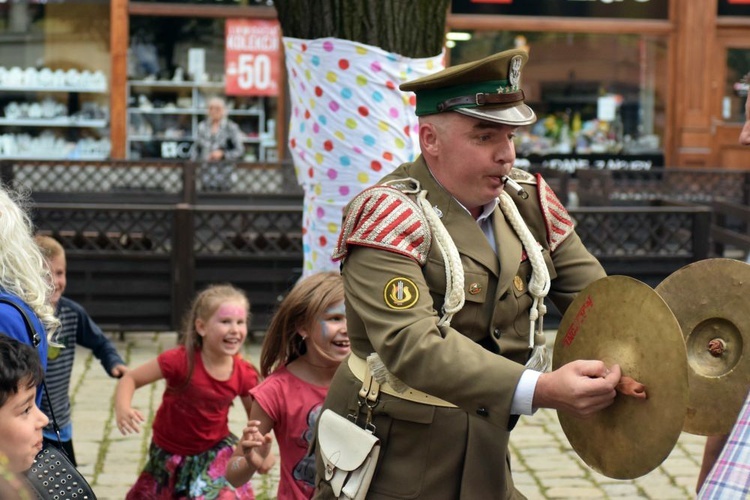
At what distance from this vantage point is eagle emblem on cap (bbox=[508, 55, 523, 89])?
3223 mm

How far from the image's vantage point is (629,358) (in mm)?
2805

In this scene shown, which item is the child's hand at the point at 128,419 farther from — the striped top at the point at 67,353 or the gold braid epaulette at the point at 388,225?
the gold braid epaulette at the point at 388,225

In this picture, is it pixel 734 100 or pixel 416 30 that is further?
pixel 734 100

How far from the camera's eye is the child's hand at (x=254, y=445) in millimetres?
4126

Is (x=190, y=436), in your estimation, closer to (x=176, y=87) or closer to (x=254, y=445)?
(x=254, y=445)

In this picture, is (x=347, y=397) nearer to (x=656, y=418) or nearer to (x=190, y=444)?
(x=656, y=418)

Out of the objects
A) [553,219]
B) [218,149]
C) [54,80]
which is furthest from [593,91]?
[553,219]

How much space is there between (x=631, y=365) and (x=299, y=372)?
6.64ft

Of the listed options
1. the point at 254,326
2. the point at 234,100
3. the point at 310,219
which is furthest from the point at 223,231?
the point at 234,100

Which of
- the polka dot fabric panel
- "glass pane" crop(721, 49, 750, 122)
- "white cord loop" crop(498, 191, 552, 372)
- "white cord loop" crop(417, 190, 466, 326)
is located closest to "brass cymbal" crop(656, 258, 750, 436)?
"white cord loop" crop(498, 191, 552, 372)

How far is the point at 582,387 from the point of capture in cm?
279

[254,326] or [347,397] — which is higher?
[347,397]

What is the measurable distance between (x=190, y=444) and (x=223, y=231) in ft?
17.0

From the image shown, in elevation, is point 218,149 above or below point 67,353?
above
